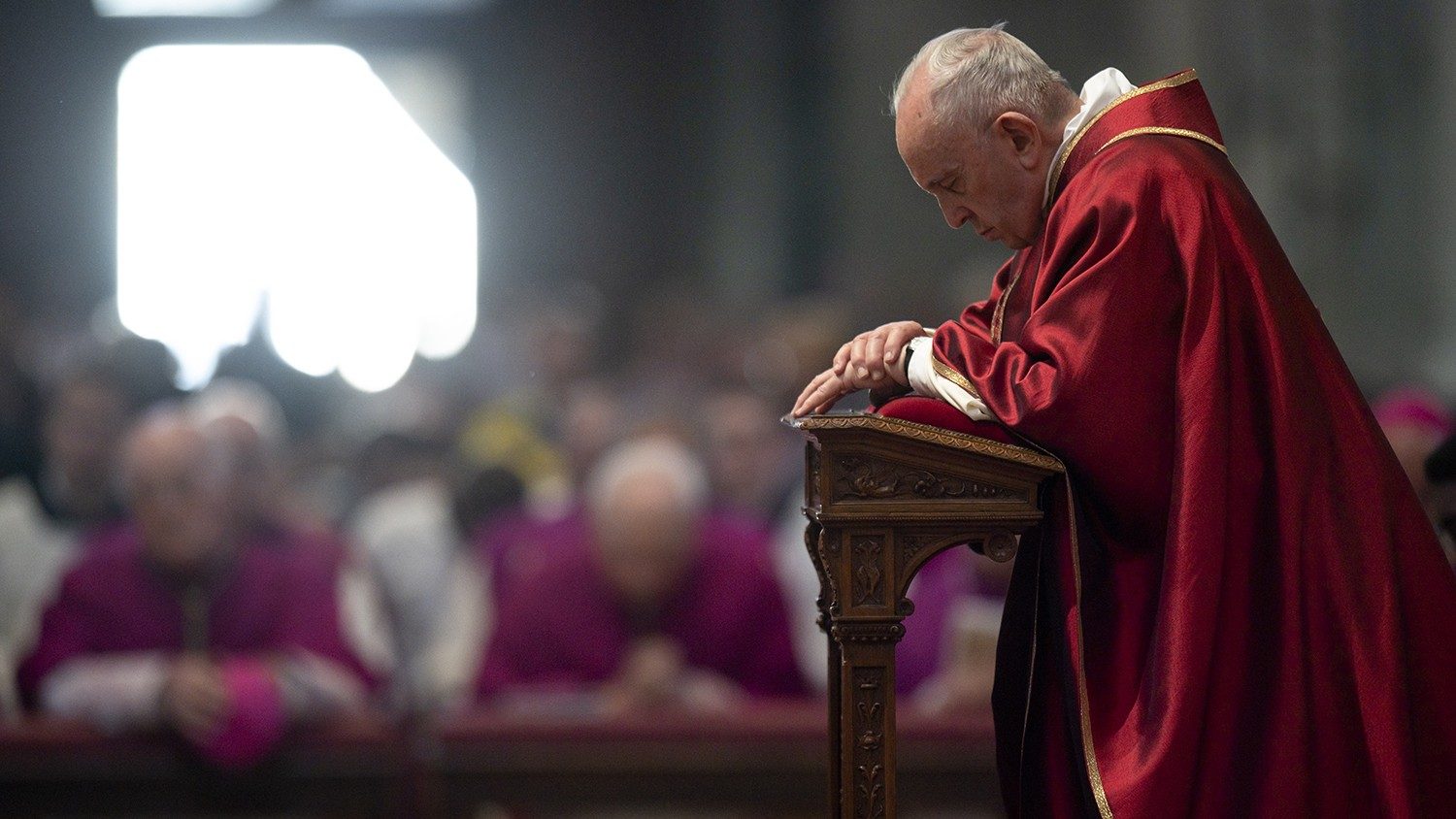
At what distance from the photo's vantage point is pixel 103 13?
1648cm

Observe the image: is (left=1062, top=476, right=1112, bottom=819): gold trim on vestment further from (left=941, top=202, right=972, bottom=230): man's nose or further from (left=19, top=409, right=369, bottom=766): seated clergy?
(left=19, top=409, right=369, bottom=766): seated clergy

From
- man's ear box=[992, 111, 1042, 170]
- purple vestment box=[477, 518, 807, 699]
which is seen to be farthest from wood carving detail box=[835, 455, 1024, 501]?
purple vestment box=[477, 518, 807, 699]

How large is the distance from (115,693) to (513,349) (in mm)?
5742

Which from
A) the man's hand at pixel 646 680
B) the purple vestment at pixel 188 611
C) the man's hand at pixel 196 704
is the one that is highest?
the purple vestment at pixel 188 611

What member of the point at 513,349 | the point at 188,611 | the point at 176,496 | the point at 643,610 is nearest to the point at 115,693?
the point at 188,611

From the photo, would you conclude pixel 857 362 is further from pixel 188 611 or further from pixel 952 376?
pixel 188 611

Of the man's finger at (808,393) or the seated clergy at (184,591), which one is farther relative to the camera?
the seated clergy at (184,591)

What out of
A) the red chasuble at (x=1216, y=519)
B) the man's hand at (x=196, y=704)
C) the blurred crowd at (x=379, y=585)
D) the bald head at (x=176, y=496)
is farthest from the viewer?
the bald head at (x=176, y=496)

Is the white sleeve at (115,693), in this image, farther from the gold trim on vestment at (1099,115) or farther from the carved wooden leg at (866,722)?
the gold trim on vestment at (1099,115)

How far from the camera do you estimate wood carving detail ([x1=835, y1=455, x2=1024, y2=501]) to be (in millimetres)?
2469

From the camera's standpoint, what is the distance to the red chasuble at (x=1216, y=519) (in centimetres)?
236

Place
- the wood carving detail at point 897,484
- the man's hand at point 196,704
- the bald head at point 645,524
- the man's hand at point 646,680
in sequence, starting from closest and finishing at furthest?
1. the wood carving detail at point 897,484
2. the man's hand at point 196,704
3. the man's hand at point 646,680
4. the bald head at point 645,524

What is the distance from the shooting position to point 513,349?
34.3ft

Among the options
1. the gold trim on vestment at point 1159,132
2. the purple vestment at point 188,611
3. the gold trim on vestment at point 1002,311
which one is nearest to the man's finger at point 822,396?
the gold trim on vestment at point 1002,311
